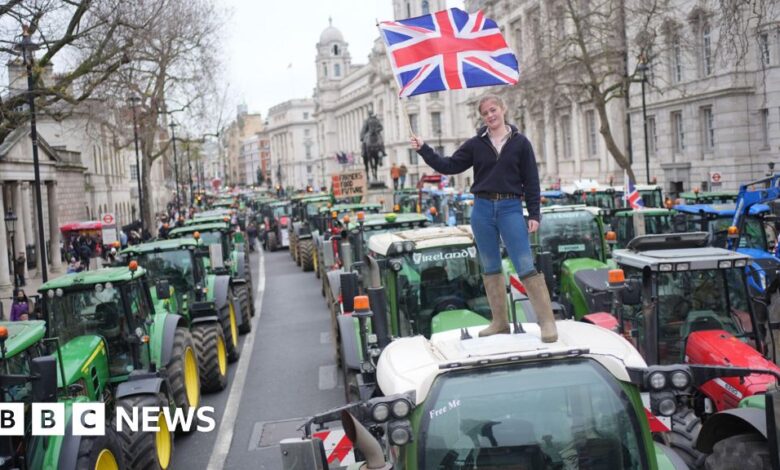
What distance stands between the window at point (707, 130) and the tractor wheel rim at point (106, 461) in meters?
36.8

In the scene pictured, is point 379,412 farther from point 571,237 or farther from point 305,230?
point 305,230

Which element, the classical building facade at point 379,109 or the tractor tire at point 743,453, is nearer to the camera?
the tractor tire at point 743,453

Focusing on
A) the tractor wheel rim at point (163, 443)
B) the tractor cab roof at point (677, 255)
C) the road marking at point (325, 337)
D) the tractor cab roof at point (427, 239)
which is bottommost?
the road marking at point (325, 337)

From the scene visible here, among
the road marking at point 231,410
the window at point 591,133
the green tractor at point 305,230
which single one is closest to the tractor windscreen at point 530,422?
the road marking at point 231,410

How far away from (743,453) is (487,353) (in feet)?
7.95

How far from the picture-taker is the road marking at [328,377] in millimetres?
14587

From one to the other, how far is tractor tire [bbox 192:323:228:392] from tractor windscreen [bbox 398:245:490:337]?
5239mm

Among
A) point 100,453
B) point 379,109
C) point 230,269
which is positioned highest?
point 379,109

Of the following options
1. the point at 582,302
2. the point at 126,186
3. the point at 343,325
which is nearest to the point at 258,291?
the point at 582,302

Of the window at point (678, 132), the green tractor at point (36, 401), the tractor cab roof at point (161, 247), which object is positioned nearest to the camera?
the green tractor at point (36, 401)

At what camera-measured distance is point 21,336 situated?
7.73 meters

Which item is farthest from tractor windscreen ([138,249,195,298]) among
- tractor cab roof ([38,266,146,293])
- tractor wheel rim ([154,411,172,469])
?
tractor wheel rim ([154,411,172,469])

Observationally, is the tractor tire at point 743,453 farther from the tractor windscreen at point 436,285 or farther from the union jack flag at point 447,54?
the tractor windscreen at point 436,285

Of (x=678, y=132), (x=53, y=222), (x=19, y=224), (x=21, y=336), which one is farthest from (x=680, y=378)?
(x=678, y=132)
